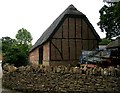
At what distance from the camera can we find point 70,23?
71.3 ft

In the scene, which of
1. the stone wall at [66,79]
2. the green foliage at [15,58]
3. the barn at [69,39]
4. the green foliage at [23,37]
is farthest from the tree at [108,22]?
the green foliage at [23,37]

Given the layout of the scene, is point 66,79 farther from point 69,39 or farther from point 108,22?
point 108,22

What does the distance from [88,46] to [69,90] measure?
392 inches

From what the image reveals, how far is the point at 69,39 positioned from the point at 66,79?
891cm

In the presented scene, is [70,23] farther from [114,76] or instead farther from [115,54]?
[114,76]

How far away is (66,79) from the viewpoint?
1303cm

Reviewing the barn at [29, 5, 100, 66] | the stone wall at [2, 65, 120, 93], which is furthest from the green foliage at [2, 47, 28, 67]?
the stone wall at [2, 65, 120, 93]

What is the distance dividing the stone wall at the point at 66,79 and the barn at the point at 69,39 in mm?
6234

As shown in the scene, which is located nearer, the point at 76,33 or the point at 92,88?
the point at 92,88

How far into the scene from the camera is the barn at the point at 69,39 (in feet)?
69.4

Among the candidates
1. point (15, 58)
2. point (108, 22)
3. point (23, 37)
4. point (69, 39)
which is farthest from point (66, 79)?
point (23, 37)

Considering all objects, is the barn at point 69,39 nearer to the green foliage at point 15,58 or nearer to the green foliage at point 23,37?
the green foliage at point 15,58

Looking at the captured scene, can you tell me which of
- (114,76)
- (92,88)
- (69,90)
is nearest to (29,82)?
(69,90)

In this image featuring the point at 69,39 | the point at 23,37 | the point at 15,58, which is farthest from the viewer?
the point at 23,37
